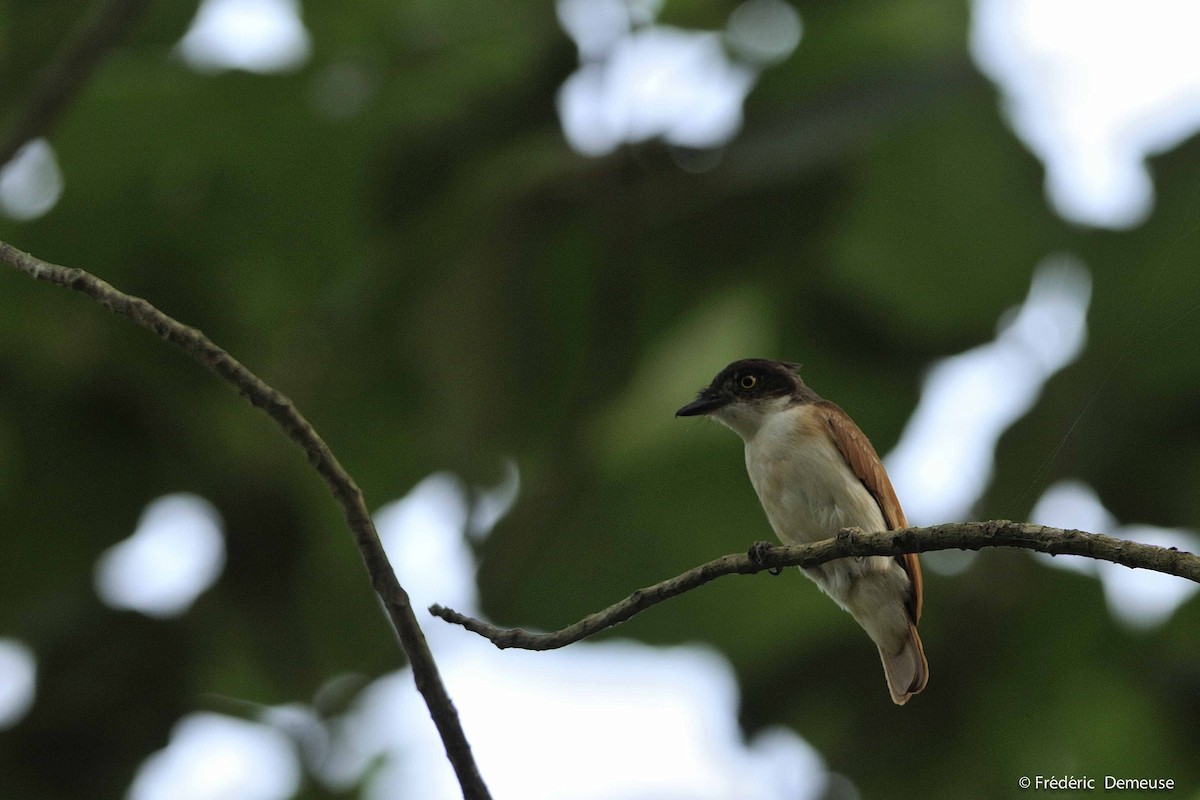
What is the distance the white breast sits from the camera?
249 centimetres

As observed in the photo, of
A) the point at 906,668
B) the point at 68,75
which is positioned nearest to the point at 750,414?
the point at 906,668

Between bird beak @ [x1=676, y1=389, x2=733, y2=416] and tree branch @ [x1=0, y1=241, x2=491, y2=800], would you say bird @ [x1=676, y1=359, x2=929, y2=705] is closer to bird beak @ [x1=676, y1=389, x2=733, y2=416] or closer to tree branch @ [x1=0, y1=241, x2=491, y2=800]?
bird beak @ [x1=676, y1=389, x2=733, y2=416]

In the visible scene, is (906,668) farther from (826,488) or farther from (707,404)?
(707,404)

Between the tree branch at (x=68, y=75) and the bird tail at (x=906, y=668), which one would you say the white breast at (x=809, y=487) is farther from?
the tree branch at (x=68, y=75)

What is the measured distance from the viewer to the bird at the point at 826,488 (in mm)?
2010

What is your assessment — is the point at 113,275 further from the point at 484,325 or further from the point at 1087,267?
the point at 1087,267

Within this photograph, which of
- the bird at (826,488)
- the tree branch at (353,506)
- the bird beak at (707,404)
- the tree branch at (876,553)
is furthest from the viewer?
the bird beak at (707,404)

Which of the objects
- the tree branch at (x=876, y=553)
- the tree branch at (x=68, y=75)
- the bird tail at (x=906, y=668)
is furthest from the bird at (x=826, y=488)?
the tree branch at (x=68, y=75)

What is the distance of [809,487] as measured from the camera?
256 centimetres

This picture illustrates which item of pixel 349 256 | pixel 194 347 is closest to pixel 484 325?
pixel 349 256

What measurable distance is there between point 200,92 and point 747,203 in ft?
7.79

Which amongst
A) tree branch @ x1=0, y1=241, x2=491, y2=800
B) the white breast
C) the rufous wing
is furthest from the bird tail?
tree branch @ x1=0, y1=241, x2=491, y2=800

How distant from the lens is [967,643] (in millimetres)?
4293

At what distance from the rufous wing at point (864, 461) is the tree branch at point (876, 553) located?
0.67 m
